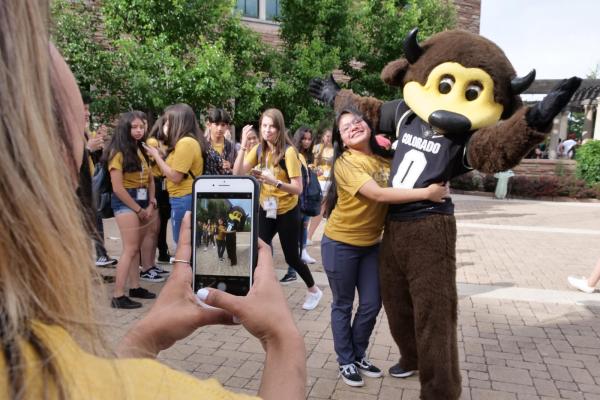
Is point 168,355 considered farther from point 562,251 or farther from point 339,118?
point 562,251

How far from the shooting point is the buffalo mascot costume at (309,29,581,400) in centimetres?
266

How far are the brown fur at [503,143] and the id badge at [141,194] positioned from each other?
10.5ft

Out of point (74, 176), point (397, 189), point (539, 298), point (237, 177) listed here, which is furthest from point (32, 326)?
point (539, 298)

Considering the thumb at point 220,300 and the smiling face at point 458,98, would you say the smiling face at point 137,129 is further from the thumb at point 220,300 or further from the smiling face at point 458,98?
the thumb at point 220,300

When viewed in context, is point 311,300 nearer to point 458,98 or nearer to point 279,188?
point 279,188

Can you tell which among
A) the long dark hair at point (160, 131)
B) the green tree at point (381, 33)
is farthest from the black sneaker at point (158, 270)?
the green tree at point (381, 33)

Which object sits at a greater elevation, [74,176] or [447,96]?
[447,96]

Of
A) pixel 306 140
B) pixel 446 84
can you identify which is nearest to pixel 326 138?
pixel 306 140

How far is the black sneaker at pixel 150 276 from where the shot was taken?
536cm

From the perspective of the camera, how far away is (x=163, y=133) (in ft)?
16.7

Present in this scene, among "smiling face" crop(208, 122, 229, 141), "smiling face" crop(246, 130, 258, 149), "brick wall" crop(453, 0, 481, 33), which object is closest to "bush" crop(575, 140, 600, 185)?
"brick wall" crop(453, 0, 481, 33)

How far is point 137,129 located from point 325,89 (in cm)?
200

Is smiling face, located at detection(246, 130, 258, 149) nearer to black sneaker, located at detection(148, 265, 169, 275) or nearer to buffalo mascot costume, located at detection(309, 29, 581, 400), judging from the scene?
black sneaker, located at detection(148, 265, 169, 275)

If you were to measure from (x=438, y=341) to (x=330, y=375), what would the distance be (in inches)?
38.2
